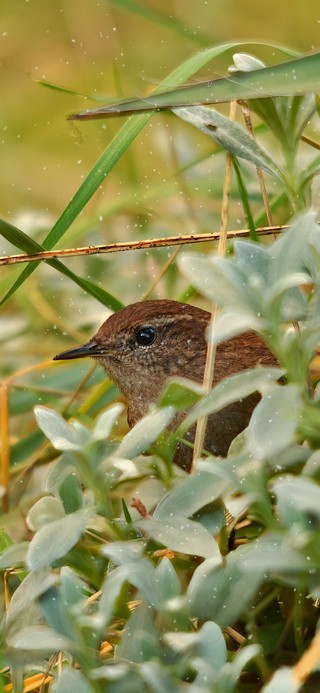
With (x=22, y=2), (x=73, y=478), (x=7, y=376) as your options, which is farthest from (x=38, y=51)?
(x=73, y=478)

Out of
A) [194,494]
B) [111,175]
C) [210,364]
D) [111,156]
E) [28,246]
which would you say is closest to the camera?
[194,494]

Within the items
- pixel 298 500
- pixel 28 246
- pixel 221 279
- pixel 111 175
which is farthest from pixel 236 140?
pixel 111 175

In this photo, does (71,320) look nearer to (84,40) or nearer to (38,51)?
(84,40)

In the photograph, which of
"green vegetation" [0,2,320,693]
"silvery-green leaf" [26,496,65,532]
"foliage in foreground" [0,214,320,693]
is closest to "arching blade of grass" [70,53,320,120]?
"green vegetation" [0,2,320,693]

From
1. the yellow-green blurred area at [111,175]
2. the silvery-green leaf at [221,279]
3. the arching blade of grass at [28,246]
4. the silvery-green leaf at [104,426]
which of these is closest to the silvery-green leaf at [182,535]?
the silvery-green leaf at [104,426]

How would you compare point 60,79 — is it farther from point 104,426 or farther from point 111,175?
point 104,426

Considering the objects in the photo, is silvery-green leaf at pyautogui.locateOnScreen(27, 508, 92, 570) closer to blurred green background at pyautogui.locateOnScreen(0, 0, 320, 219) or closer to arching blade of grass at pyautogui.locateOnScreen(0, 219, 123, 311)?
arching blade of grass at pyautogui.locateOnScreen(0, 219, 123, 311)

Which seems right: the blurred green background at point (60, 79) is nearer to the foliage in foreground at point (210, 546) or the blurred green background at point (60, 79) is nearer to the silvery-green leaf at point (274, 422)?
the foliage in foreground at point (210, 546)
